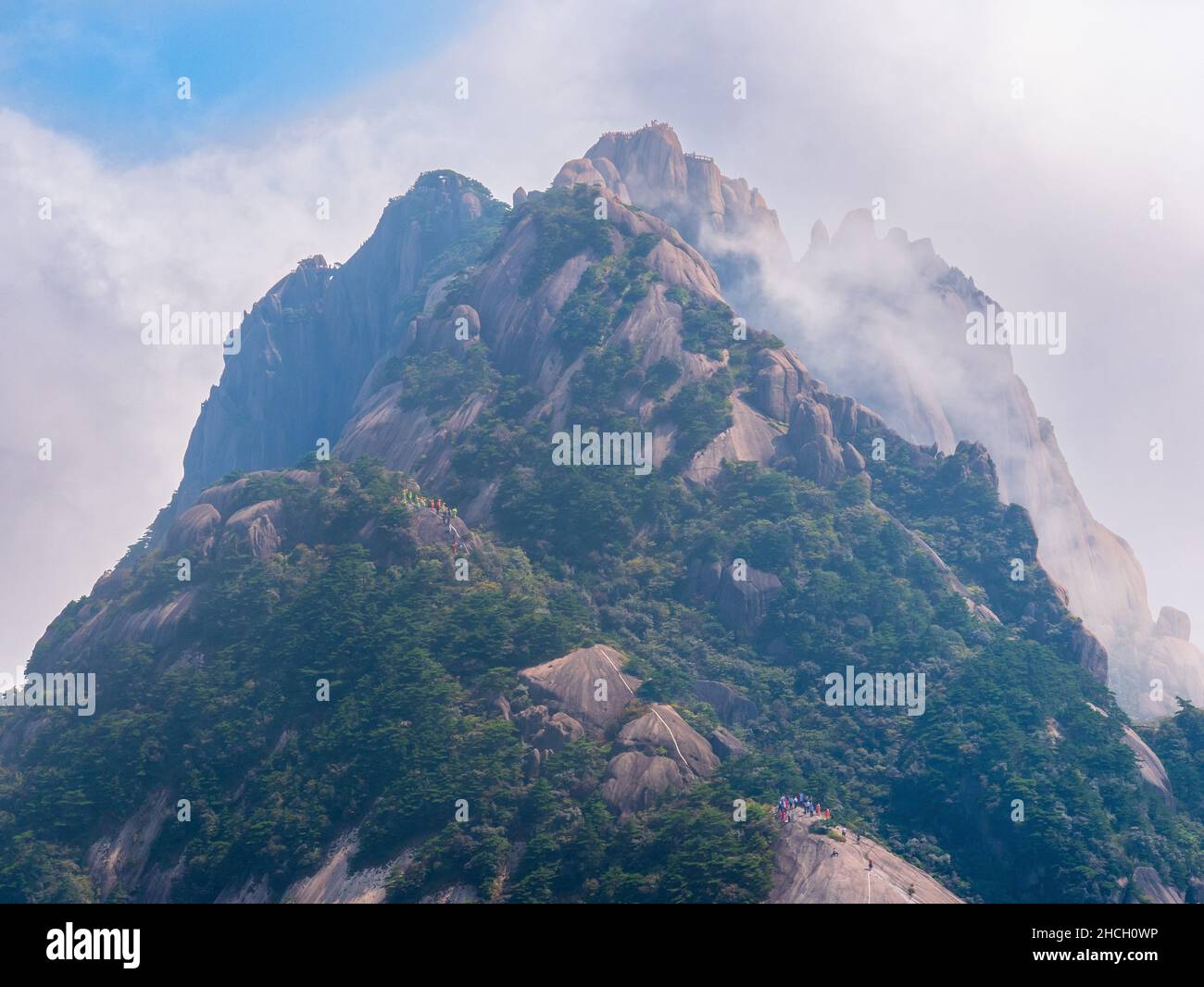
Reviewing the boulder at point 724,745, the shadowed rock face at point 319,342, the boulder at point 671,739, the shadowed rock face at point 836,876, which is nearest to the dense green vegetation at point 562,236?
the shadowed rock face at point 319,342

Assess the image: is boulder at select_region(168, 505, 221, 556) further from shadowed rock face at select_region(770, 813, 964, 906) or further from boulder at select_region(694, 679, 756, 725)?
shadowed rock face at select_region(770, 813, 964, 906)

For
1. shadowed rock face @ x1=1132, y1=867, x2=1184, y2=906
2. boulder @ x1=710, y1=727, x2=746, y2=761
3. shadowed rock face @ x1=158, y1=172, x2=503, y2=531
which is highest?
shadowed rock face @ x1=158, y1=172, x2=503, y2=531

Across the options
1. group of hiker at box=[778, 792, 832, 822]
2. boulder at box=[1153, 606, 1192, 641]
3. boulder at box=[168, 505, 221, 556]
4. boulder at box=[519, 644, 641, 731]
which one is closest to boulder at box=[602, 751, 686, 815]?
boulder at box=[519, 644, 641, 731]

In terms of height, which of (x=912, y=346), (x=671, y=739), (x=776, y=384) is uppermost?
(x=912, y=346)

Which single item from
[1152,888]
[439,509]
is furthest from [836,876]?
[439,509]

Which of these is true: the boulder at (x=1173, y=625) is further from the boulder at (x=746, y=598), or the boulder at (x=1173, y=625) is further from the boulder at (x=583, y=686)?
the boulder at (x=583, y=686)

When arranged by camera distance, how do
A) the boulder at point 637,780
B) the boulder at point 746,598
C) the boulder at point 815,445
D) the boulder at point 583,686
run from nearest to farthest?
the boulder at point 637,780
the boulder at point 583,686
the boulder at point 746,598
the boulder at point 815,445

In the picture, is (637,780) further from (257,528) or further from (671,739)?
(257,528)

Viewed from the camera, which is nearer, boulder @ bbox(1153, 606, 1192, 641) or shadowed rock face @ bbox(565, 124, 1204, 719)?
shadowed rock face @ bbox(565, 124, 1204, 719)
